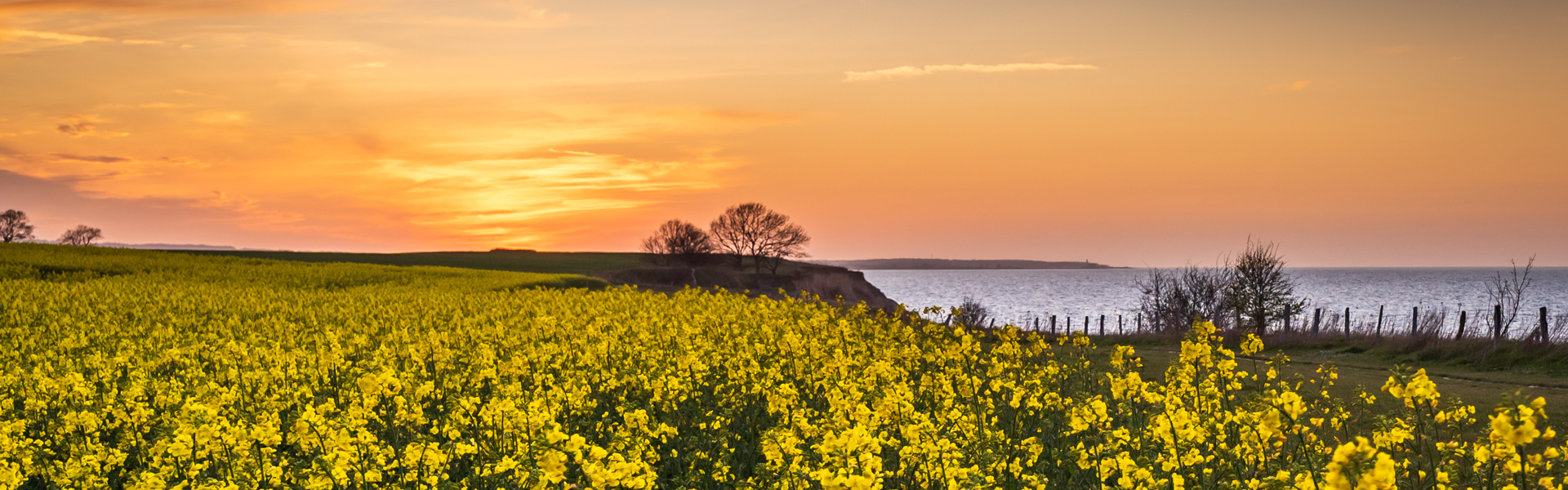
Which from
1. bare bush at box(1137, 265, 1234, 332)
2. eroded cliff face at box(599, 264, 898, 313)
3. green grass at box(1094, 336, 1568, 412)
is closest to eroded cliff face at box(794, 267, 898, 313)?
eroded cliff face at box(599, 264, 898, 313)

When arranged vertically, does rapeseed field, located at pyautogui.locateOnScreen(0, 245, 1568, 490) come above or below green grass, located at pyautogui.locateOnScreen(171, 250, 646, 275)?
below

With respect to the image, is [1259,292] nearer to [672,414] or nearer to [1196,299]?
[1196,299]

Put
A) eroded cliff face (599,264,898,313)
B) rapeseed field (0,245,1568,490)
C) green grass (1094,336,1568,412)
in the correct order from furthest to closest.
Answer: eroded cliff face (599,264,898,313), green grass (1094,336,1568,412), rapeseed field (0,245,1568,490)

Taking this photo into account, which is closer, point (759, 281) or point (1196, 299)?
point (1196, 299)

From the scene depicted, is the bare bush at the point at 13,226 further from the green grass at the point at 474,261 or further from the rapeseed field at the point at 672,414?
the rapeseed field at the point at 672,414

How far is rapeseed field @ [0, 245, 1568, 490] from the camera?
4.90 metres

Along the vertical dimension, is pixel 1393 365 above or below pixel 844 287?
below

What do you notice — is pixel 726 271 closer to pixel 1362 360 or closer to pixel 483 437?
pixel 1362 360

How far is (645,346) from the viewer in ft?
34.6

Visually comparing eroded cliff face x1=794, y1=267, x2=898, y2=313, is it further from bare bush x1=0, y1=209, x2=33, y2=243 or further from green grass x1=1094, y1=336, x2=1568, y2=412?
bare bush x1=0, y1=209, x2=33, y2=243

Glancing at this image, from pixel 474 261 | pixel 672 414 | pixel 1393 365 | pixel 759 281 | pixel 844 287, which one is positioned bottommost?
pixel 672 414

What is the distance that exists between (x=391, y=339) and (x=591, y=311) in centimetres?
440

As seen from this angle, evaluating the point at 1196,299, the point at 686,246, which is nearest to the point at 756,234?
the point at 686,246

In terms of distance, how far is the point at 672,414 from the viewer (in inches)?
345
